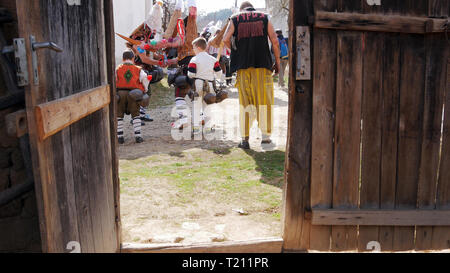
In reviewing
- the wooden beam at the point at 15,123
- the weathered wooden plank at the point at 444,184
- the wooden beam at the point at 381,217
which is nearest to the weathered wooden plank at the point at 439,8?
the weathered wooden plank at the point at 444,184

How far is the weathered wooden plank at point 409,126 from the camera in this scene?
2998 millimetres

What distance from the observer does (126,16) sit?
16.9 metres

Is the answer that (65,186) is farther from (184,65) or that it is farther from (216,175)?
(184,65)

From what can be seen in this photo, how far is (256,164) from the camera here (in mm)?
5879

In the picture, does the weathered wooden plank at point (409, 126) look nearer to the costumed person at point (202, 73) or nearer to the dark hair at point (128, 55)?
the costumed person at point (202, 73)

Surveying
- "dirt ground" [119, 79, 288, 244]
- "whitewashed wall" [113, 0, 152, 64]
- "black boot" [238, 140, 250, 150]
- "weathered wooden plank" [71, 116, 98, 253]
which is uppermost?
"whitewashed wall" [113, 0, 152, 64]

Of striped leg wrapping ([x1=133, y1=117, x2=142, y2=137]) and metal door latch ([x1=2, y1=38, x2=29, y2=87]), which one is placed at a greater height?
metal door latch ([x1=2, y1=38, x2=29, y2=87])

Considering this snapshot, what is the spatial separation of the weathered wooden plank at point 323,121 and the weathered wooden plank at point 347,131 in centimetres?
4

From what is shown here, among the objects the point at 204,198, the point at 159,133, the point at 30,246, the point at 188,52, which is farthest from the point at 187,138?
the point at 30,246

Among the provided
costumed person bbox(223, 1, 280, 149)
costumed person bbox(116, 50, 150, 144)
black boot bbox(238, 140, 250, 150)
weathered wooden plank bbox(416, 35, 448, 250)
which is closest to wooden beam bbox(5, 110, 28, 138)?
weathered wooden plank bbox(416, 35, 448, 250)

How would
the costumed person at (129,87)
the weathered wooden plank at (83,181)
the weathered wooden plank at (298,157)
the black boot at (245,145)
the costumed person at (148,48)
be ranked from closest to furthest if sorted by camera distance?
the weathered wooden plank at (83,181)
the weathered wooden plank at (298,157)
the black boot at (245,145)
the costumed person at (129,87)
the costumed person at (148,48)

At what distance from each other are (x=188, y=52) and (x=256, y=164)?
3520 millimetres

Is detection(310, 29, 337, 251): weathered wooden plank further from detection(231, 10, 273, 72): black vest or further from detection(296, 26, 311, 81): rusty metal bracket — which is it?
detection(231, 10, 273, 72): black vest

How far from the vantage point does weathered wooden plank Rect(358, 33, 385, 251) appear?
298 cm
